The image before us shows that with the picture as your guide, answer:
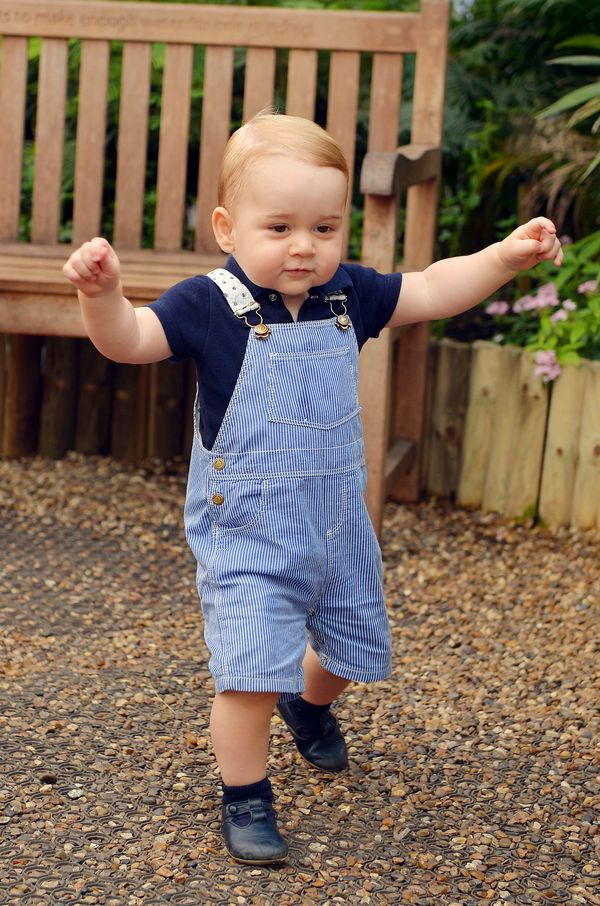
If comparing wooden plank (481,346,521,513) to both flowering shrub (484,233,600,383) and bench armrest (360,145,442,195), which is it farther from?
bench armrest (360,145,442,195)

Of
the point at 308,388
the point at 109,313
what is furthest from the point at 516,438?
the point at 109,313

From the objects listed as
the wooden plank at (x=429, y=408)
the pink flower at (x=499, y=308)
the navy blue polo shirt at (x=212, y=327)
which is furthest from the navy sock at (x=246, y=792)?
the pink flower at (x=499, y=308)

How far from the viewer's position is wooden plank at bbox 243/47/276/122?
13.0 feet

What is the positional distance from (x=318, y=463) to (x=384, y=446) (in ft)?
4.75

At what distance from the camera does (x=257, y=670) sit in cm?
192

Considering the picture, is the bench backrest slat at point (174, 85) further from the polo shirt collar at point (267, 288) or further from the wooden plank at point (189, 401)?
the polo shirt collar at point (267, 288)

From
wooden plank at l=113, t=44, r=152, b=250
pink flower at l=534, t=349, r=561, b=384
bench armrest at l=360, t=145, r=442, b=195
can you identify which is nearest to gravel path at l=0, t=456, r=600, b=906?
pink flower at l=534, t=349, r=561, b=384

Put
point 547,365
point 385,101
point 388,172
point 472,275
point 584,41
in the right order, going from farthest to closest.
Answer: point 584,41, point 385,101, point 547,365, point 388,172, point 472,275

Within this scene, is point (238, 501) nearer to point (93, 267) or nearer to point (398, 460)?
point (93, 267)

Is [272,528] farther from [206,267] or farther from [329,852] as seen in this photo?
[206,267]

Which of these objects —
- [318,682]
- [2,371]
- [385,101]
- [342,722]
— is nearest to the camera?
[318,682]

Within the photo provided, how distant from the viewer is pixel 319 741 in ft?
7.66

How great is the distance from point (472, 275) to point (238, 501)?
1.90 feet

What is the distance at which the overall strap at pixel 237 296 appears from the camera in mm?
1972
